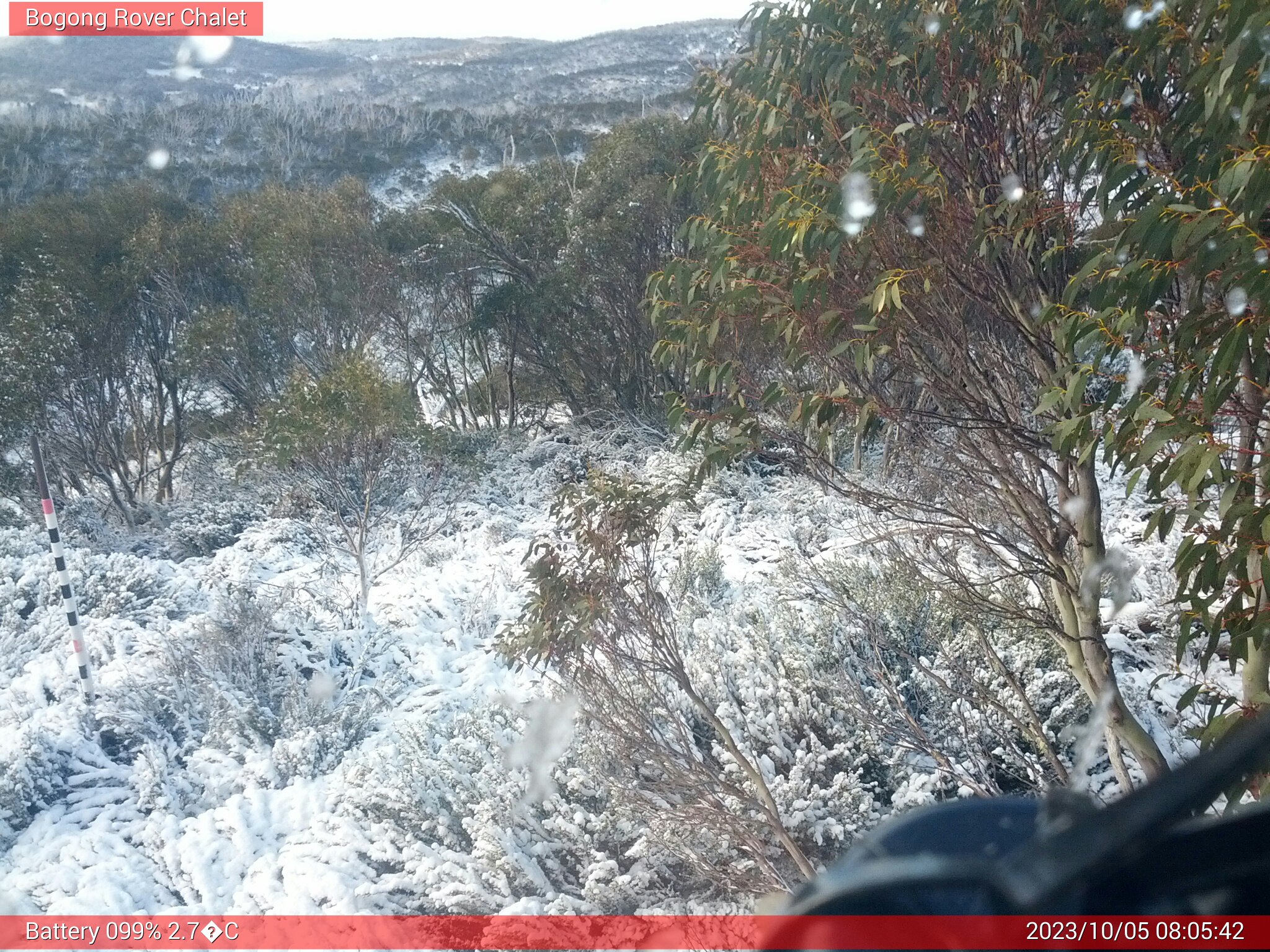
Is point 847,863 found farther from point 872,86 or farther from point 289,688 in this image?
point 289,688

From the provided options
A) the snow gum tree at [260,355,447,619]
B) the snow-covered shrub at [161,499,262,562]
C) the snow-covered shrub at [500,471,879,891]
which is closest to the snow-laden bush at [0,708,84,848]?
the snow gum tree at [260,355,447,619]

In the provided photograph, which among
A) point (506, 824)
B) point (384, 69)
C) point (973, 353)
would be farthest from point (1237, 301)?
point (384, 69)

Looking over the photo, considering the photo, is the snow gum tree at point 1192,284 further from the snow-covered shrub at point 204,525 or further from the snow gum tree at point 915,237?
the snow-covered shrub at point 204,525

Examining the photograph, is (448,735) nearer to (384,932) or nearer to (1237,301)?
(384,932)

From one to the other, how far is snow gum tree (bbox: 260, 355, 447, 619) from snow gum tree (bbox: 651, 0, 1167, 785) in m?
5.04

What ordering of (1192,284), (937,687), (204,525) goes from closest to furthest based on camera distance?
(1192,284), (937,687), (204,525)

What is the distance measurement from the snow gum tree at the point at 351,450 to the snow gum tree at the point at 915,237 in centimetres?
504

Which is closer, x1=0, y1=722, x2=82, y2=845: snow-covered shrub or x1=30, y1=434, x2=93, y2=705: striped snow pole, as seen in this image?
x1=0, y1=722, x2=82, y2=845: snow-covered shrub

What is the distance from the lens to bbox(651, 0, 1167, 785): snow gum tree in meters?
2.46

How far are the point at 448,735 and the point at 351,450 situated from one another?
3685 mm

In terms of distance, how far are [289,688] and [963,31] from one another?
18.1 feet

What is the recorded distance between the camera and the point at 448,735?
4.76 meters

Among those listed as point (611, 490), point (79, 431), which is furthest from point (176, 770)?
point (79, 431)

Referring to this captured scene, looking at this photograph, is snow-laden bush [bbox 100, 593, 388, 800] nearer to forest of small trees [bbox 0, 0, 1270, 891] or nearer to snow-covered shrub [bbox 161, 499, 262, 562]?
forest of small trees [bbox 0, 0, 1270, 891]
